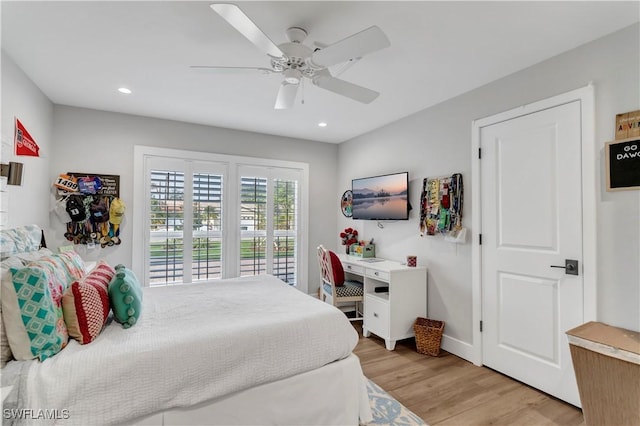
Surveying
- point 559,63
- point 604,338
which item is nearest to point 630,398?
point 604,338

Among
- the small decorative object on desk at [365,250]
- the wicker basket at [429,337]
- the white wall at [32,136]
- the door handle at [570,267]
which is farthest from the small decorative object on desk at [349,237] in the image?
the white wall at [32,136]

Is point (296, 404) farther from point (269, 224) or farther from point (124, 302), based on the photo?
point (269, 224)

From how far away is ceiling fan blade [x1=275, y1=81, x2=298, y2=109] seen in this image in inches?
85.8

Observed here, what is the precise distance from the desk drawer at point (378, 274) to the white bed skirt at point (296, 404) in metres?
1.35

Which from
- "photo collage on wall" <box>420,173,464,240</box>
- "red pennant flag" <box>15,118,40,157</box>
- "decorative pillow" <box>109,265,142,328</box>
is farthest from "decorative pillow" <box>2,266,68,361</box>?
"photo collage on wall" <box>420,173,464,240</box>

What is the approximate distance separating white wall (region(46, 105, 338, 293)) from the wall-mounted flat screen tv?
44.0 inches

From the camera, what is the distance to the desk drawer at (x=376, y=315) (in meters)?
3.18

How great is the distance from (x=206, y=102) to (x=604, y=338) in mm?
3716

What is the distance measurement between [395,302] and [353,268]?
0.77 m

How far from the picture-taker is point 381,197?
3916mm

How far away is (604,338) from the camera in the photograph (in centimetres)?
178

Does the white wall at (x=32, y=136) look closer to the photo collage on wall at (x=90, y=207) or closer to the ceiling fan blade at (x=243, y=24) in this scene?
the photo collage on wall at (x=90, y=207)

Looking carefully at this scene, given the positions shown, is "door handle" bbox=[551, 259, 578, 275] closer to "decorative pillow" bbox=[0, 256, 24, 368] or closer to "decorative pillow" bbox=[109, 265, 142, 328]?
"decorative pillow" bbox=[109, 265, 142, 328]

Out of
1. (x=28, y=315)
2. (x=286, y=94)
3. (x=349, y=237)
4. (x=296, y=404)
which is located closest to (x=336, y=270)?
(x=349, y=237)
